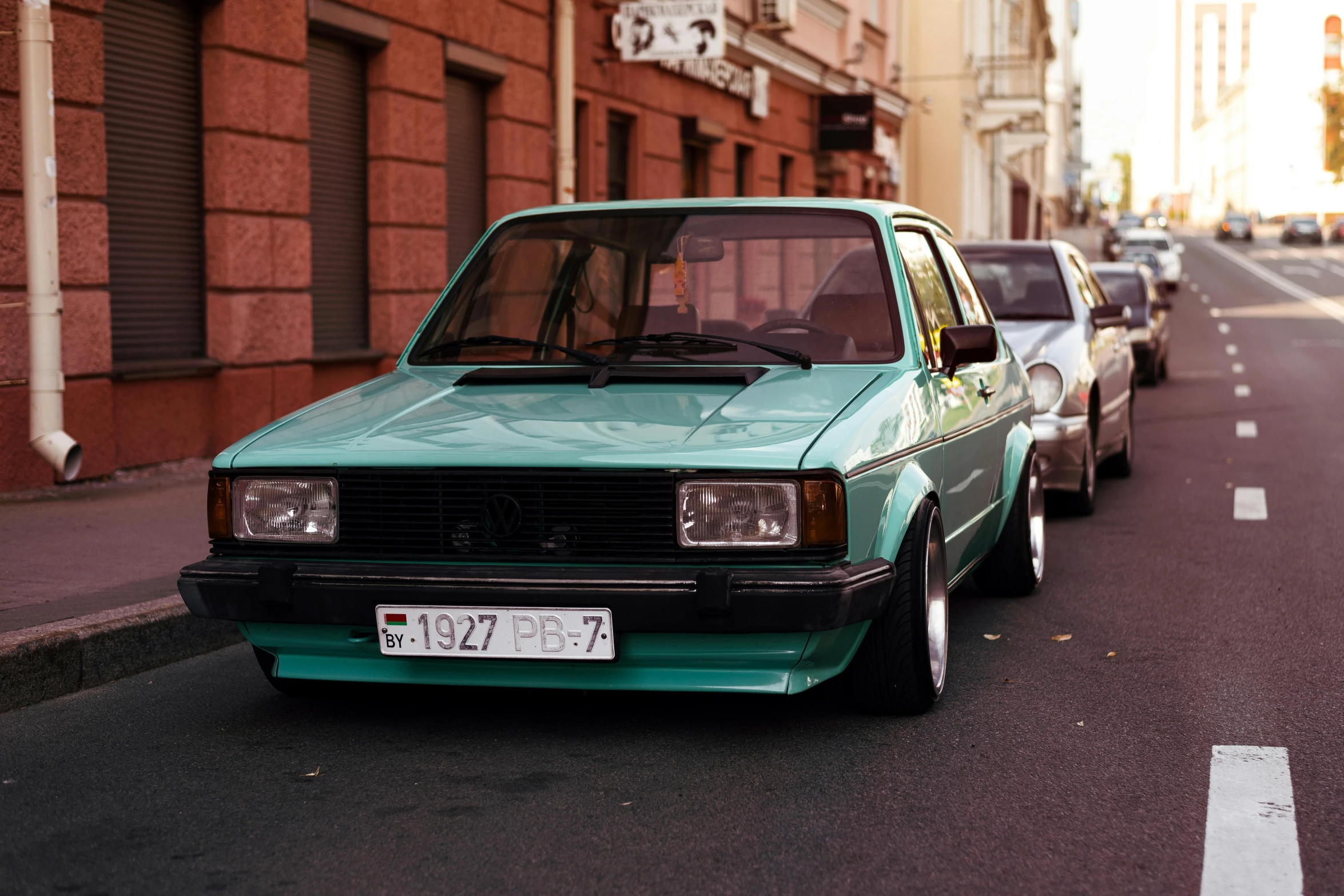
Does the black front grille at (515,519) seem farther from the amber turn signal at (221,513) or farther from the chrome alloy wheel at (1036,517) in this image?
the chrome alloy wheel at (1036,517)

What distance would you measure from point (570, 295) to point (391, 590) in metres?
1.63

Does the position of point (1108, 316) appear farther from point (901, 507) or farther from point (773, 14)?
point (773, 14)

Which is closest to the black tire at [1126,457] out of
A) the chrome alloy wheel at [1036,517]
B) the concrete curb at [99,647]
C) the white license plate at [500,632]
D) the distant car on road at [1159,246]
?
the chrome alloy wheel at [1036,517]

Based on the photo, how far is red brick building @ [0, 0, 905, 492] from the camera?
32.0 ft

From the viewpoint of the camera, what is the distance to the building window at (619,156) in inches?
734

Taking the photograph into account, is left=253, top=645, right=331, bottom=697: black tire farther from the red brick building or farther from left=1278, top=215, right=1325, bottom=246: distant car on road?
left=1278, top=215, right=1325, bottom=246: distant car on road

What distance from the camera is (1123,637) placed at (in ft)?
20.5

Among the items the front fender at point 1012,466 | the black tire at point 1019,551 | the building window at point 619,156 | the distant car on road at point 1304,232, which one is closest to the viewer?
the front fender at point 1012,466

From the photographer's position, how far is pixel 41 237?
9.12 metres

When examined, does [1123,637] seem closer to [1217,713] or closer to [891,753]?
[1217,713]

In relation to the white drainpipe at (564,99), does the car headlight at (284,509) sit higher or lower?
lower

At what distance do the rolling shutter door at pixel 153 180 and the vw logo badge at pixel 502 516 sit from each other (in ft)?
22.0

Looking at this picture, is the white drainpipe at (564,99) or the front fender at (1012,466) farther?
the white drainpipe at (564,99)

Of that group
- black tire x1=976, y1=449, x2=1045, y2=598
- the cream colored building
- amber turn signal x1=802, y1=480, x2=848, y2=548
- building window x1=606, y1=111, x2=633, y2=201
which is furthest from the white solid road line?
amber turn signal x1=802, y1=480, x2=848, y2=548
